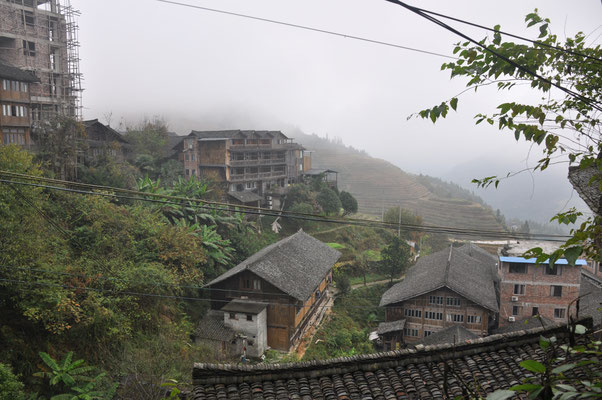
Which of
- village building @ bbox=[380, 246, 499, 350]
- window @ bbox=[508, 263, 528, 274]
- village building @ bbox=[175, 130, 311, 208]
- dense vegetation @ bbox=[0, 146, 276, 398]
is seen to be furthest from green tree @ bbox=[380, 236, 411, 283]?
dense vegetation @ bbox=[0, 146, 276, 398]

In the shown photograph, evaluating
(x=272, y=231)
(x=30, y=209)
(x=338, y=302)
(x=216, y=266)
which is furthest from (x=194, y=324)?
(x=272, y=231)

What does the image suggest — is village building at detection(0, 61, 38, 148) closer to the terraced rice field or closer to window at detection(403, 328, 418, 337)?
window at detection(403, 328, 418, 337)

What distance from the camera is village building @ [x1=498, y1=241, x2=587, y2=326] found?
19.2 metres

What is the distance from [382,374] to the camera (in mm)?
4797

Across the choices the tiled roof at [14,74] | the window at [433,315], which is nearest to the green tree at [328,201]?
the window at [433,315]

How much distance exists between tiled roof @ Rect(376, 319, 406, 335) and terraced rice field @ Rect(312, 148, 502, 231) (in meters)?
32.3

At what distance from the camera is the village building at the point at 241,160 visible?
95.5 feet

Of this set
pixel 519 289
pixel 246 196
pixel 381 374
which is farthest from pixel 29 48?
pixel 519 289

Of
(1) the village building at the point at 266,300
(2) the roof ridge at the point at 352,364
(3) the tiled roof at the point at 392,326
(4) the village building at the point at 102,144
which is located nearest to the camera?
(2) the roof ridge at the point at 352,364

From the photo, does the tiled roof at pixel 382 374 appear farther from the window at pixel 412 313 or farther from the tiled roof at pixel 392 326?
the window at pixel 412 313

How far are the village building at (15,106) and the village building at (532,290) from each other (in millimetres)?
Result: 25319

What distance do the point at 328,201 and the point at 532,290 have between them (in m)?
16.5

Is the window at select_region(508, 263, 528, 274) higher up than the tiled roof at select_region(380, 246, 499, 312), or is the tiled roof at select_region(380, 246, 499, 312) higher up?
the window at select_region(508, 263, 528, 274)

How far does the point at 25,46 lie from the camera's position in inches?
917
